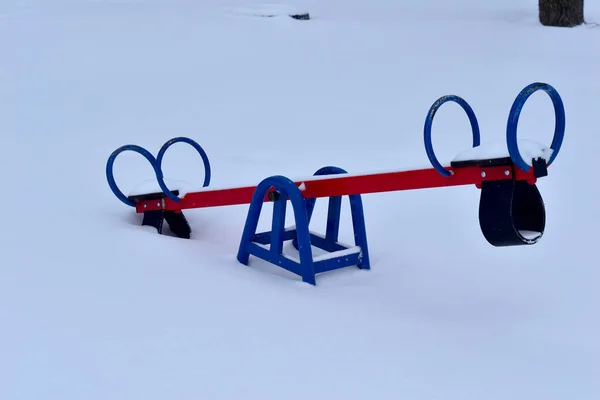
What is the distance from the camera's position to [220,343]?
2902mm

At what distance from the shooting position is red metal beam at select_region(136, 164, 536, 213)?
125 inches

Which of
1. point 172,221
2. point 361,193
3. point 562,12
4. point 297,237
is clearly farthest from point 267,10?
point 361,193

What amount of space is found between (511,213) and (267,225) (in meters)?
2.02

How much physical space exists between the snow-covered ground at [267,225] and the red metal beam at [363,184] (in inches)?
10.3

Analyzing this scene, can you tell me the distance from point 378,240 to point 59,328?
2210 mm

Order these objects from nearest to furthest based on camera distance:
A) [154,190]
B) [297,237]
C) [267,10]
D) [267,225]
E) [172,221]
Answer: [297,237], [154,190], [172,221], [267,225], [267,10]

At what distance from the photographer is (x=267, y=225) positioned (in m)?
4.84

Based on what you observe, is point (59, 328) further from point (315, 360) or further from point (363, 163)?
point (363, 163)

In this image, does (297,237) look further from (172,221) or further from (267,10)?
(267,10)

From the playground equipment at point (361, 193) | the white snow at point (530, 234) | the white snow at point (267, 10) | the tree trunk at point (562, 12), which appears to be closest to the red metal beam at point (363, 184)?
the playground equipment at point (361, 193)

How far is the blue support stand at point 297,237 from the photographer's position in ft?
12.5

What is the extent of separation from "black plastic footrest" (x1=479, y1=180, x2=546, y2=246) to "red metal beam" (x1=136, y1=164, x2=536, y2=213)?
51 mm

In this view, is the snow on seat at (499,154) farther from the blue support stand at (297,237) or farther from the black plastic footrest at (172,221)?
the black plastic footrest at (172,221)

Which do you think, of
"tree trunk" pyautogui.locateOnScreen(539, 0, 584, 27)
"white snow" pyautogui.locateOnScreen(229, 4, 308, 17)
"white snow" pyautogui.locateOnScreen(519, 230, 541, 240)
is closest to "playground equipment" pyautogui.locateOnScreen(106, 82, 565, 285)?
"white snow" pyautogui.locateOnScreen(519, 230, 541, 240)
